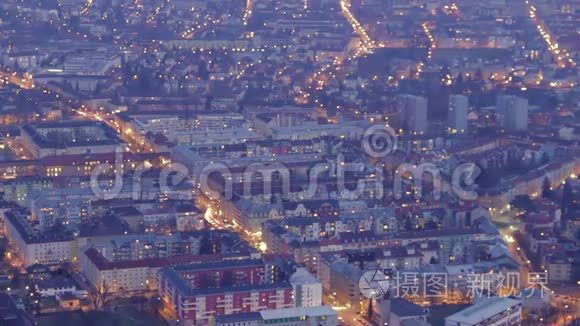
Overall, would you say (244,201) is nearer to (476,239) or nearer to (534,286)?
(476,239)

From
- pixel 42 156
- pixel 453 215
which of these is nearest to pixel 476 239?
pixel 453 215

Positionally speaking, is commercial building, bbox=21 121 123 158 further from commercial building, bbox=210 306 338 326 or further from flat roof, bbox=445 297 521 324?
flat roof, bbox=445 297 521 324

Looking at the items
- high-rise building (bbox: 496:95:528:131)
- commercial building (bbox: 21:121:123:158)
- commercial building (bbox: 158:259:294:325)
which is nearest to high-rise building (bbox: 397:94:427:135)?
high-rise building (bbox: 496:95:528:131)

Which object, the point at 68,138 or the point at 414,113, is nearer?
the point at 68,138

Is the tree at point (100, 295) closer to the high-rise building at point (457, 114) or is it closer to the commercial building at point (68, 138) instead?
the commercial building at point (68, 138)

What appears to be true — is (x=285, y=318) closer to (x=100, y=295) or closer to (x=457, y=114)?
(x=100, y=295)

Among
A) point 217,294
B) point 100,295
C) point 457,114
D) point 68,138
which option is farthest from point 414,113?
point 217,294

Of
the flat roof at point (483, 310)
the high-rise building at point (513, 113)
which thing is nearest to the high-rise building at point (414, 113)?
the high-rise building at point (513, 113)
